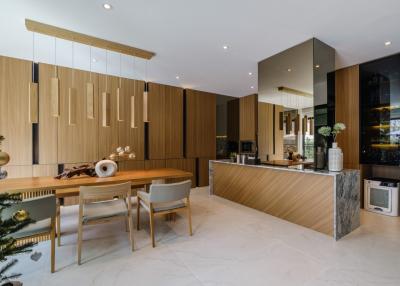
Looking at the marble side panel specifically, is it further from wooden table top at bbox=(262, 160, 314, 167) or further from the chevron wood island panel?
wooden table top at bbox=(262, 160, 314, 167)

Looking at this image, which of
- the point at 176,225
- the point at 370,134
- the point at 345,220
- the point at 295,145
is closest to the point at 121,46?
the point at 176,225

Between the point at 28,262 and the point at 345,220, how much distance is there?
4.00 meters

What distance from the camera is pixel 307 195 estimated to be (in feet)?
9.70

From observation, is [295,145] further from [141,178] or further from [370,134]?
[141,178]

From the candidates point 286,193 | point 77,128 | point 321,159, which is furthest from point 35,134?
point 321,159

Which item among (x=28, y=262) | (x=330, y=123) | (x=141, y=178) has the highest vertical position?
(x=330, y=123)

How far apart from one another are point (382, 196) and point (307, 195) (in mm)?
1834

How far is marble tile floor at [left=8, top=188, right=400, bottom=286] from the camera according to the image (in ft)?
6.24

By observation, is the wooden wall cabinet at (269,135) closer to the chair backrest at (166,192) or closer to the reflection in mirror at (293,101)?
the reflection in mirror at (293,101)

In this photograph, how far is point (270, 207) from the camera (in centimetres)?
354

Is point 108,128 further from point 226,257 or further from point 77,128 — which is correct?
point 226,257

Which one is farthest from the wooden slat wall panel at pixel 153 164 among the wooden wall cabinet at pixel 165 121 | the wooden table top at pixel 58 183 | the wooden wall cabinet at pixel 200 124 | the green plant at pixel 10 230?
the green plant at pixel 10 230

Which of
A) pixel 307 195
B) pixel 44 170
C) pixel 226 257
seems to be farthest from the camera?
pixel 44 170

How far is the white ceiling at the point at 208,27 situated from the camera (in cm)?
230
